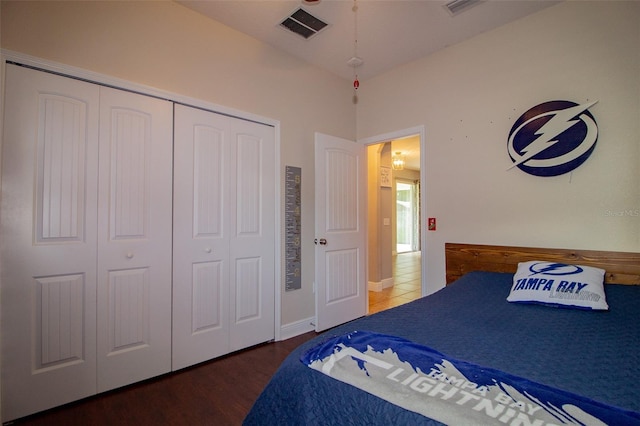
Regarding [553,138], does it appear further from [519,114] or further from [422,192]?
[422,192]

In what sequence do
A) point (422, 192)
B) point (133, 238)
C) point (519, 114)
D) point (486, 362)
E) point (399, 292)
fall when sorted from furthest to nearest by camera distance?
point (399, 292), point (422, 192), point (519, 114), point (133, 238), point (486, 362)

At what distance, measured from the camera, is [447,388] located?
0.85 meters

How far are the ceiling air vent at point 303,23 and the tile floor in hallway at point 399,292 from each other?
3152 millimetres

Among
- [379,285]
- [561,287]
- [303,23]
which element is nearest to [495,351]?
[561,287]

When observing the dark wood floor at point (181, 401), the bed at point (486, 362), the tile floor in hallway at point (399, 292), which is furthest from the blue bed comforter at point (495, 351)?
the tile floor in hallway at point (399, 292)

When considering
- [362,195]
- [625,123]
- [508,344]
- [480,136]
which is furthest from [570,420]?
[362,195]

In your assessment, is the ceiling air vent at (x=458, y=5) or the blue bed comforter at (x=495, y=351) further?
the ceiling air vent at (x=458, y=5)

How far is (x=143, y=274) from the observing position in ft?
6.97

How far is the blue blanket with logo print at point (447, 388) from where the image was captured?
0.72 metres

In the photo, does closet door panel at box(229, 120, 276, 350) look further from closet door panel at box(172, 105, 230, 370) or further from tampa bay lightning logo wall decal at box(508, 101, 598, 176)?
tampa bay lightning logo wall decal at box(508, 101, 598, 176)

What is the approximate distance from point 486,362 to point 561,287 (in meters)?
1.09

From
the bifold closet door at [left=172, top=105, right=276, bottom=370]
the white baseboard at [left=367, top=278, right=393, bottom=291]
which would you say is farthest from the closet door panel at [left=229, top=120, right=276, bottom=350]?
the white baseboard at [left=367, top=278, right=393, bottom=291]

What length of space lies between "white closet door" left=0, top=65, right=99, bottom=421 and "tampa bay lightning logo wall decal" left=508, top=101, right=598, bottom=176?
318 cm

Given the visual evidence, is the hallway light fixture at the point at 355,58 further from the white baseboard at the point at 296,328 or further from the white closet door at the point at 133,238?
the white baseboard at the point at 296,328
